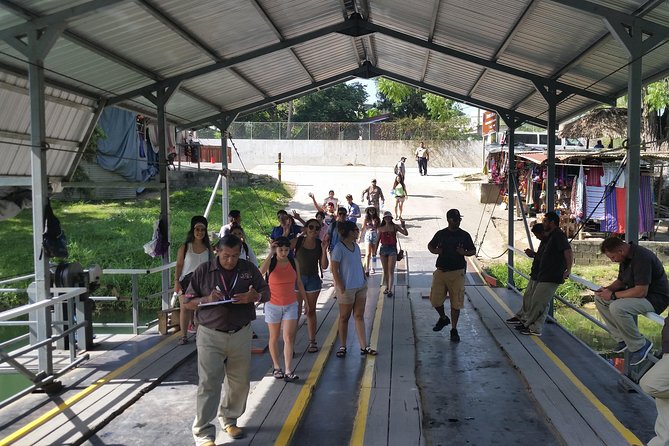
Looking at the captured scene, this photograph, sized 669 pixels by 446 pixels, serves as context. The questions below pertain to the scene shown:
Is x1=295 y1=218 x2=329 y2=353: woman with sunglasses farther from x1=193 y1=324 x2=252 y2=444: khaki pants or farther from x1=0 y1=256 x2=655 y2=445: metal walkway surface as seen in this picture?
x1=193 y1=324 x2=252 y2=444: khaki pants

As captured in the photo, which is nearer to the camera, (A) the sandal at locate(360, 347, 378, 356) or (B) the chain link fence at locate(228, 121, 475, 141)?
(A) the sandal at locate(360, 347, 378, 356)

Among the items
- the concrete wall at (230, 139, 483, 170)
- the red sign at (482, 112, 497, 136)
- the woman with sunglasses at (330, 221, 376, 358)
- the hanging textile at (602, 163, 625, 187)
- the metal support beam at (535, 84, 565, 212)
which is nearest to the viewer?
the woman with sunglasses at (330, 221, 376, 358)

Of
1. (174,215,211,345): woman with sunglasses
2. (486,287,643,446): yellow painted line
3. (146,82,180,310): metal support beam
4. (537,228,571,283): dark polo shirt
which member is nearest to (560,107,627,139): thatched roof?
(537,228,571,283): dark polo shirt

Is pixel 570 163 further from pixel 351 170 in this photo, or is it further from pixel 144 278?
→ pixel 351 170

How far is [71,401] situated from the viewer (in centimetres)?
600

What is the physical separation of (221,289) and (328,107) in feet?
143

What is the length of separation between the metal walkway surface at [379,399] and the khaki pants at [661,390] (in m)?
0.55

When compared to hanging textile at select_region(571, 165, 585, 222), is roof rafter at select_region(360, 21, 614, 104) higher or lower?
higher

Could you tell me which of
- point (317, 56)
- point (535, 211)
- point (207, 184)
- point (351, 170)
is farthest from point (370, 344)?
point (351, 170)

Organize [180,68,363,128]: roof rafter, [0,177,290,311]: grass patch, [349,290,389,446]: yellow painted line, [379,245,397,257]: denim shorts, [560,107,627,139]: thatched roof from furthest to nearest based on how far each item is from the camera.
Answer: [560,107,627,139]: thatched roof, [0,177,290,311]: grass patch, [180,68,363,128]: roof rafter, [379,245,397,257]: denim shorts, [349,290,389,446]: yellow painted line

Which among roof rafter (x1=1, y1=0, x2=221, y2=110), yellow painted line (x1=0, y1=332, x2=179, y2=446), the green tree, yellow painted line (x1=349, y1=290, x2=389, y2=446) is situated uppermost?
the green tree

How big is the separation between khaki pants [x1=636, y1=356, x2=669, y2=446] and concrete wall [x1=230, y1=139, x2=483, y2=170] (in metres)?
33.0

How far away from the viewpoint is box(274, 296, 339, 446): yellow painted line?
5123mm

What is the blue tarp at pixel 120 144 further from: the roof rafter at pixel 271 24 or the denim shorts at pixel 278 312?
the denim shorts at pixel 278 312
